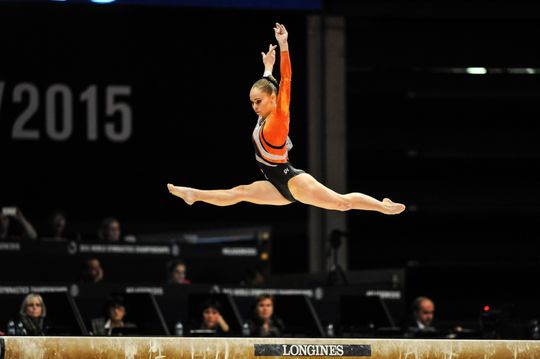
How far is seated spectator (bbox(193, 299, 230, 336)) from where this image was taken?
11.5 meters

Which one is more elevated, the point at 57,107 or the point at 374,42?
the point at 374,42

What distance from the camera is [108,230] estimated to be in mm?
13211

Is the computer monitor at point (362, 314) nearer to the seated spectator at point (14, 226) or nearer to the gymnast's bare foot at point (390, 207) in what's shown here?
the seated spectator at point (14, 226)

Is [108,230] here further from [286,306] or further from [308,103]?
[308,103]

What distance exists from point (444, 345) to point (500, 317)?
13.7 ft

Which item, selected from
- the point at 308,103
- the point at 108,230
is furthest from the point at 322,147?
the point at 108,230

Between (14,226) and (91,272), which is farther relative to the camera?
(14,226)

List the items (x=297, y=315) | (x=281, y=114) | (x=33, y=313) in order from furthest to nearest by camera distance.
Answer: (x=297, y=315), (x=33, y=313), (x=281, y=114)

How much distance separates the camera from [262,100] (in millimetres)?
8055

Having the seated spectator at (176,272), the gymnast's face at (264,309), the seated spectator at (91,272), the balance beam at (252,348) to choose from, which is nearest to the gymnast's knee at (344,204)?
the balance beam at (252,348)

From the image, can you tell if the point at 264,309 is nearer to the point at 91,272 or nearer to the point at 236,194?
the point at 91,272

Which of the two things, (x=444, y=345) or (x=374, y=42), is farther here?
(x=374, y=42)

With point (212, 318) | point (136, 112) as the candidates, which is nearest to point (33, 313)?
point (212, 318)

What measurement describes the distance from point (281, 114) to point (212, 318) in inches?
157
